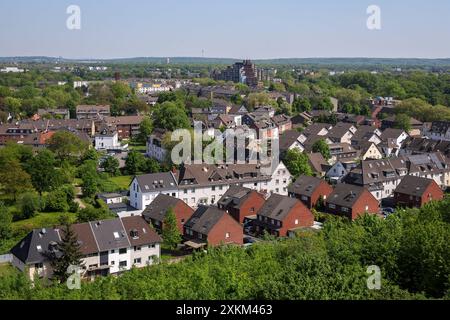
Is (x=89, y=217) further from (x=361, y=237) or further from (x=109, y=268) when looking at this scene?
(x=361, y=237)

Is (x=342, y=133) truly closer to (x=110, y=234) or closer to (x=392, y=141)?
(x=392, y=141)

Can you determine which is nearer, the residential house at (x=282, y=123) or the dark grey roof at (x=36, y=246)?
the dark grey roof at (x=36, y=246)

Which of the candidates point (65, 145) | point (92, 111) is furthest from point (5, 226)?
point (92, 111)

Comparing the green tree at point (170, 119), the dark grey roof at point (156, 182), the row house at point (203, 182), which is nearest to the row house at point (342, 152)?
the row house at point (203, 182)

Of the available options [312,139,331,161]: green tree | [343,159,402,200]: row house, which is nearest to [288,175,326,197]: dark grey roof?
[343,159,402,200]: row house

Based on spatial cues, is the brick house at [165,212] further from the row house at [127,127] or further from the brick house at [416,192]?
the row house at [127,127]
